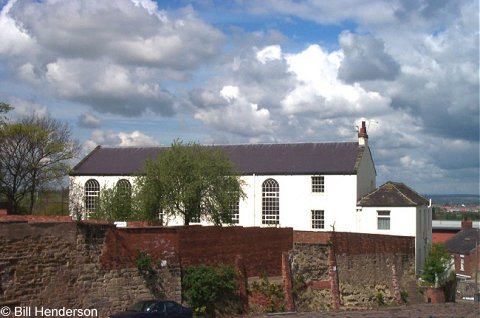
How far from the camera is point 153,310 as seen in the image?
2353cm

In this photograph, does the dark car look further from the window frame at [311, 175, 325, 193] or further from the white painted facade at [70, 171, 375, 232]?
the window frame at [311, 175, 325, 193]

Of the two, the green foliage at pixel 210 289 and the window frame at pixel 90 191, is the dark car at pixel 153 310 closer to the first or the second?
the green foliage at pixel 210 289

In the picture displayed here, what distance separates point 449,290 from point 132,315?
34.3 metres

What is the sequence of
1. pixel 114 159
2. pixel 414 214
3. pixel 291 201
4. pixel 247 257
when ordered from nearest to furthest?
1. pixel 247 257
2. pixel 414 214
3. pixel 291 201
4. pixel 114 159

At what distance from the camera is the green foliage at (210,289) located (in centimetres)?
2830

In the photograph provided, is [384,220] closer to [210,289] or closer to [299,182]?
[299,182]

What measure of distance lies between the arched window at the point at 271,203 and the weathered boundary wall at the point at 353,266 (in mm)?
12767

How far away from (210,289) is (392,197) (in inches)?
1010

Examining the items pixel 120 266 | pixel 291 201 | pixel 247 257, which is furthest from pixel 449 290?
pixel 120 266

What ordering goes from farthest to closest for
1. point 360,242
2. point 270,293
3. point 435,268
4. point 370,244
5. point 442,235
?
point 442,235, point 435,268, point 370,244, point 360,242, point 270,293

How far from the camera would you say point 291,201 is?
54.4 metres

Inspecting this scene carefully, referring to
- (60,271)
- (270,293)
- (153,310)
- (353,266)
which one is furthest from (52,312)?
(353,266)

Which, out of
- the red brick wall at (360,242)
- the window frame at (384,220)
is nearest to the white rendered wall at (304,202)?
the window frame at (384,220)

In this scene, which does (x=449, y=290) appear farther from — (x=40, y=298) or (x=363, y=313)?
(x=40, y=298)
